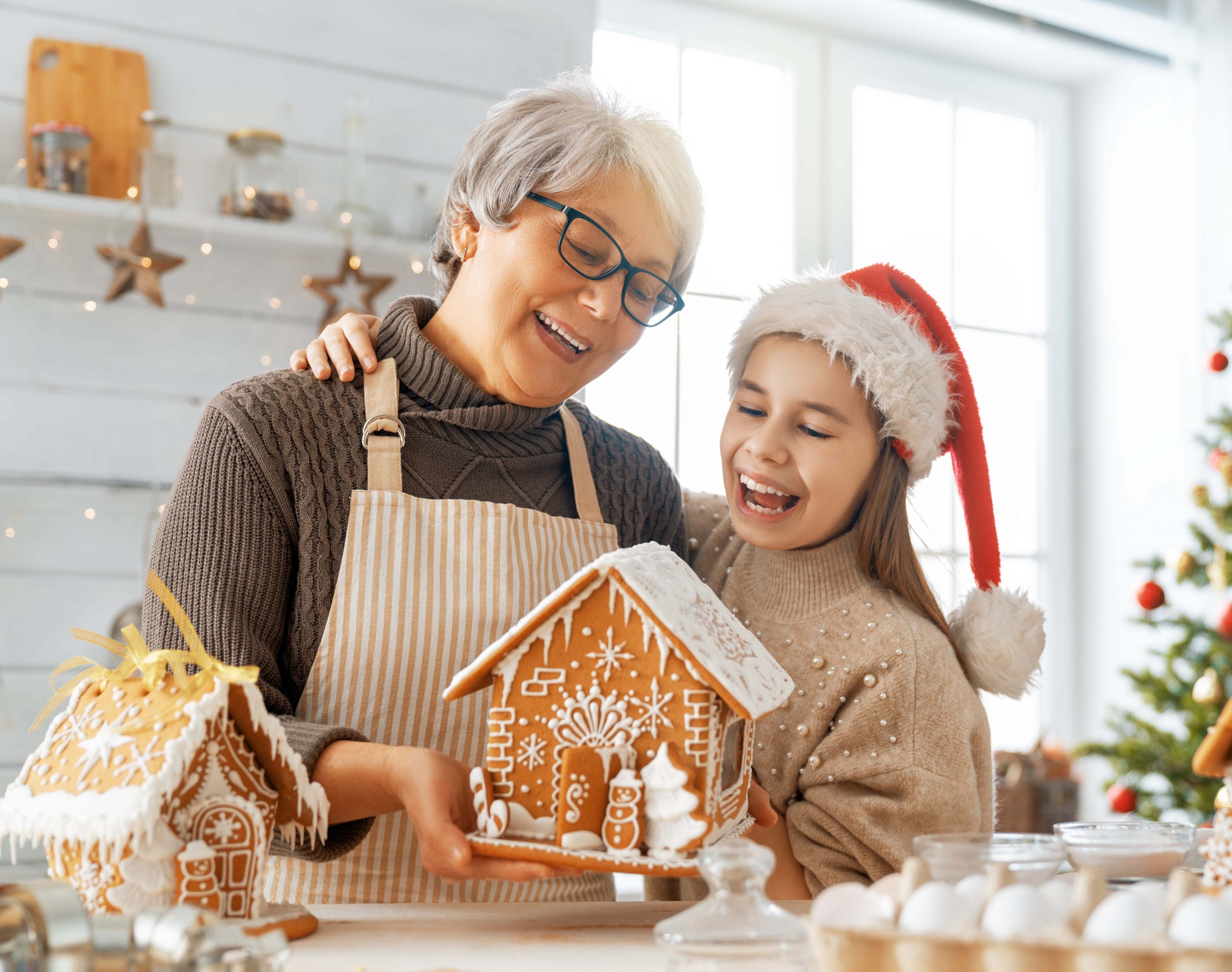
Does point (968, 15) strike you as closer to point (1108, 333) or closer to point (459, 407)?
point (1108, 333)

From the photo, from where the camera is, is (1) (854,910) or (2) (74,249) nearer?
(1) (854,910)

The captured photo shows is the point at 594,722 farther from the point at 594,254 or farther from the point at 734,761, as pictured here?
the point at 594,254

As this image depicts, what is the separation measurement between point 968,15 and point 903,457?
2836 millimetres

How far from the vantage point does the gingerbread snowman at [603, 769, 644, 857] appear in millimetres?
855

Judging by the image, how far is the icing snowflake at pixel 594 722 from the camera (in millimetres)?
900

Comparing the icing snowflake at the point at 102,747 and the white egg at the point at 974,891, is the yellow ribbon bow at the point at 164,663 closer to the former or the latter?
the icing snowflake at the point at 102,747

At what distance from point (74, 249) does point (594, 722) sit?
2223 millimetres

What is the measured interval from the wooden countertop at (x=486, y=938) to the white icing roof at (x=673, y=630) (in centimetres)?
18

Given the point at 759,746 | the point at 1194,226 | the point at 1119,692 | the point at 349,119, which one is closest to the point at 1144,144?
the point at 1194,226

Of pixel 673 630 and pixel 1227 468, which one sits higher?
pixel 1227 468

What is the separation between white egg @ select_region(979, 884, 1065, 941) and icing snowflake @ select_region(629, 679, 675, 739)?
0.31m

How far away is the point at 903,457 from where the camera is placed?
1442mm

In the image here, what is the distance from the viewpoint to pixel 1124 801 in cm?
312

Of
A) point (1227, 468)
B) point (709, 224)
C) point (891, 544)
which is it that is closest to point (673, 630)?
point (891, 544)
